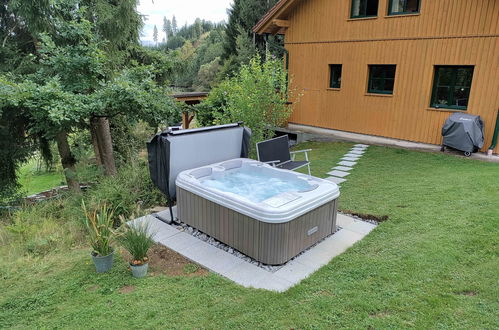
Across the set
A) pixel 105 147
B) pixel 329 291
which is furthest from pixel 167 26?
pixel 329 291

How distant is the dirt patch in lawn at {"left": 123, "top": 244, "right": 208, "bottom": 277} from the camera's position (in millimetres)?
3312

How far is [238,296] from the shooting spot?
284 cm

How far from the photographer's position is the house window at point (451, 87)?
7.78m

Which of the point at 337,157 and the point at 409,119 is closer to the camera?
the point at 337,157

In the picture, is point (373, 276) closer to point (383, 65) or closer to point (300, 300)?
point (300, 300)

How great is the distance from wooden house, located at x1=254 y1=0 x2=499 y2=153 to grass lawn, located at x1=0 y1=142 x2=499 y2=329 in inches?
185

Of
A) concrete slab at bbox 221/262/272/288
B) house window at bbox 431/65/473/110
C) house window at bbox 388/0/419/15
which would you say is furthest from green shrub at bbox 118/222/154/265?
house window at bbox 388/0/419/15

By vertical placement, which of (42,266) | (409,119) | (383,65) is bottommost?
(42,266)

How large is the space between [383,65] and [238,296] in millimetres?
8409

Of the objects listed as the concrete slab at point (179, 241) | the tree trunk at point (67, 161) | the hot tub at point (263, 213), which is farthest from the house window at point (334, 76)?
the concrete slab at point (179, 241)

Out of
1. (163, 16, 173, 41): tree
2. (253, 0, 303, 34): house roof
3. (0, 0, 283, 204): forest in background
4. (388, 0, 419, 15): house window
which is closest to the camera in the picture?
(0, 0, 283, 204): forest in background

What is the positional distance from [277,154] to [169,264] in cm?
306

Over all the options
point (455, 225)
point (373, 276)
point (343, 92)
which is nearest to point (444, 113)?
point (343, 92)

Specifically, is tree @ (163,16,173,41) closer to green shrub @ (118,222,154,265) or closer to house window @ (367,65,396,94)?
house window @ (367,65,396,94)
